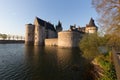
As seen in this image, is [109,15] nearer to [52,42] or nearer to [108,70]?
[108,70]

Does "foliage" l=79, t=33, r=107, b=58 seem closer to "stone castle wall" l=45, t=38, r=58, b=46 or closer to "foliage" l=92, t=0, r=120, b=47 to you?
"foliage" l=92, t=0, r=120, b=47

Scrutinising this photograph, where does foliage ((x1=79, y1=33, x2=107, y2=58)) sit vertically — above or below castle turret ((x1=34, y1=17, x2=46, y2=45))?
below

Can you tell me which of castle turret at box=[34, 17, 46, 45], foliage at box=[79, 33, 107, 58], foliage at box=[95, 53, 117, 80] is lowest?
foliage at box=[95, 53, 117, 80]

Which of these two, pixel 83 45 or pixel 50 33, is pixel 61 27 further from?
pixel 83 45

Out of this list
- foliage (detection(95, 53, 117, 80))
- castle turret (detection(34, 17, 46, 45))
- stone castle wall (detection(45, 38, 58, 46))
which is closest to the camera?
foliage (detection(95, 53, 117, 80))

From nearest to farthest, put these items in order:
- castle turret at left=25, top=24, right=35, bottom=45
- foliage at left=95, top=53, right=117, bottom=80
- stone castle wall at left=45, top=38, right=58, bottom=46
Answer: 1. foliage at left=95, top=53, right=117, bottom=80
2. stone castle wall at left=45, top=38, right=58, bottom=46
3. castle turret at left=25, top=24, right=35, bottom=45

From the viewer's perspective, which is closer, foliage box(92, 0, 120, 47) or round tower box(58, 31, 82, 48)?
foliage box(92, 0, 120, 47)

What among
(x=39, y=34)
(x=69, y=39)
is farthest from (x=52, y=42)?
(x=69, y=39)

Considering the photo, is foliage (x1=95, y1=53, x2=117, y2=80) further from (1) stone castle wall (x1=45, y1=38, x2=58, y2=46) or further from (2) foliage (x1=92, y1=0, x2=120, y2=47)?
(1) stone castle wall (x1=45, y1=38, x2=58, y2=46)

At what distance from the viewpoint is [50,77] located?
13.2 metres

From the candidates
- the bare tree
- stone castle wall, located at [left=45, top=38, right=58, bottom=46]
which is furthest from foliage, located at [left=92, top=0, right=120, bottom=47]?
stone castle wall, located at [left=45, top=38, right=58, bottom=46]

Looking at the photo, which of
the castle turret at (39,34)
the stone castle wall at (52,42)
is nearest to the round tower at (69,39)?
the stone castle wall at (52,42)

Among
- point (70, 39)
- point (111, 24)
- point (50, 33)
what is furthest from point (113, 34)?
point (50, 33)

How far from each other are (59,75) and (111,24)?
7.62 m
